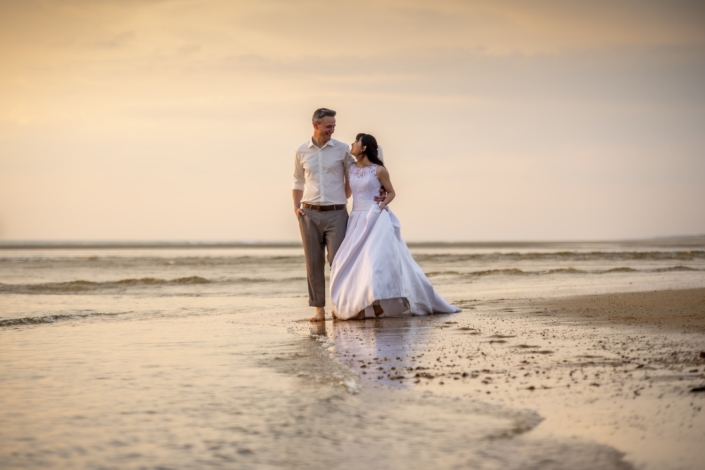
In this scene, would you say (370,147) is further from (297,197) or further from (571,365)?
(571,365)

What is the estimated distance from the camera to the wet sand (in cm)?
278

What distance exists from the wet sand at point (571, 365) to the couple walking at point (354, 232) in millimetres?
399

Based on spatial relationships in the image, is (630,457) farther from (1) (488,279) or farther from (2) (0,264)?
(2) (0,264)

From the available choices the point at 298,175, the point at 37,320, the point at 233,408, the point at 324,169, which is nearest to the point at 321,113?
the point at 324,169

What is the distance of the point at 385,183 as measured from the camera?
7.81 meters

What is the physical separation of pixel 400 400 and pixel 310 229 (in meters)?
4.59

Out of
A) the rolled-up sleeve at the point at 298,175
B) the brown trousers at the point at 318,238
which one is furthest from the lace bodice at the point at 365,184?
the rolled-up sleeve at the point at 298,175

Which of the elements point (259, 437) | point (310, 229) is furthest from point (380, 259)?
point (259, 437)

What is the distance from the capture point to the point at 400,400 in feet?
11.1

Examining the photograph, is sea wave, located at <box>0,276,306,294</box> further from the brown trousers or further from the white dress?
the white dress

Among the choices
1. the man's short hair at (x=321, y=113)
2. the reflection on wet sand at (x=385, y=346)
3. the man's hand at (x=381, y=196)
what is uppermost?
the man's short hair at (x=321, y=113)

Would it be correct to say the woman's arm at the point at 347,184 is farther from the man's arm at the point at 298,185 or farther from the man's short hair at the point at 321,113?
the man's short hair at the point at 321,113

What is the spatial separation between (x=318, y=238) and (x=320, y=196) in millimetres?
506

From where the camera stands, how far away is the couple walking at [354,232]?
24.9 ft
